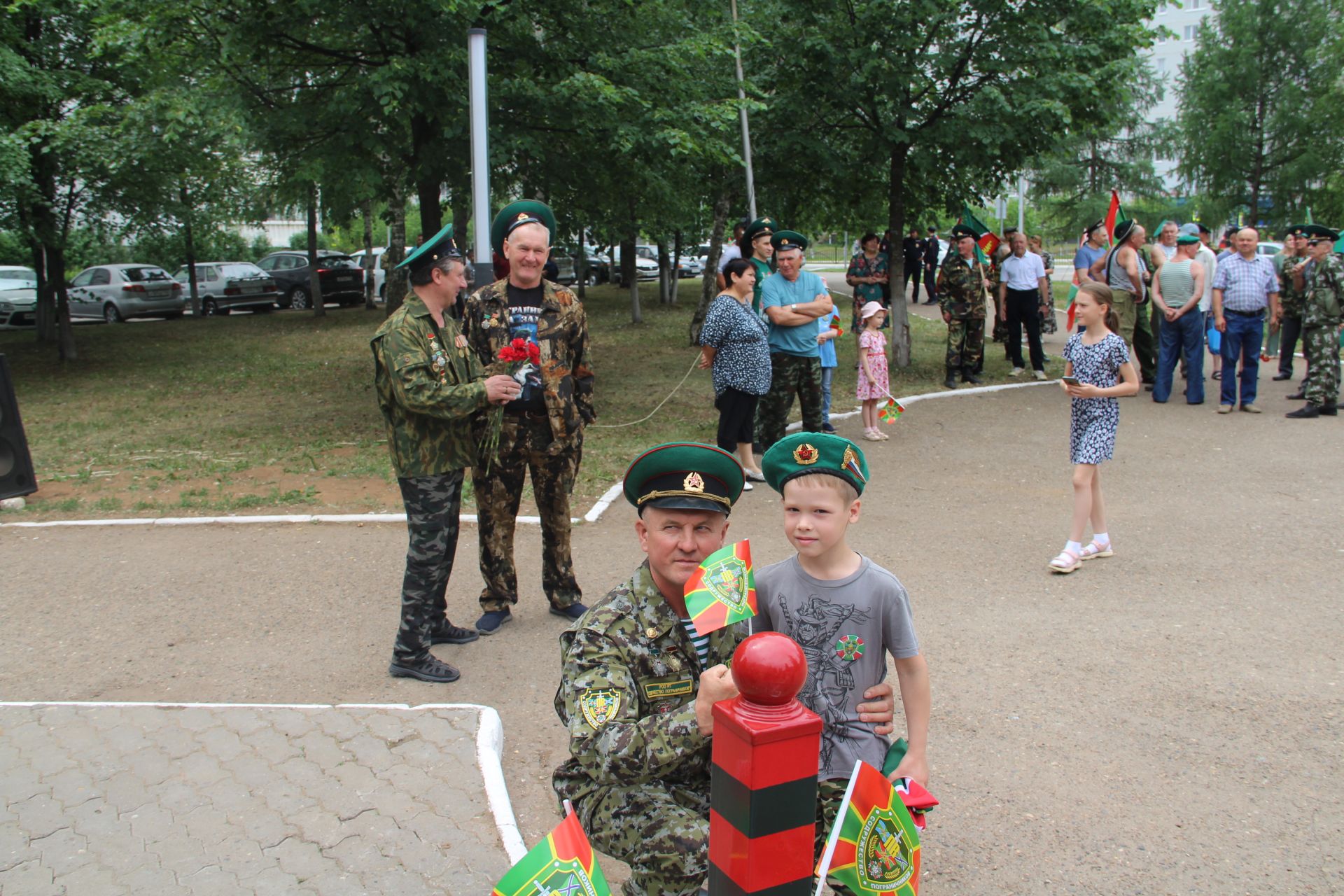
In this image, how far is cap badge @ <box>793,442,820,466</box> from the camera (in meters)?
2.95

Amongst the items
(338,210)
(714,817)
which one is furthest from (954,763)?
(338,210)

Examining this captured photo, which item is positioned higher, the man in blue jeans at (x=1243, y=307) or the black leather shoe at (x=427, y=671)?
the man in blue jeans at (x=1243, y=307)

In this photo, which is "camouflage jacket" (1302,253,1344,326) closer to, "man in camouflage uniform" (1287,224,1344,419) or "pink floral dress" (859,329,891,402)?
"man in camouflage uniform" (1287,224,1344,419)

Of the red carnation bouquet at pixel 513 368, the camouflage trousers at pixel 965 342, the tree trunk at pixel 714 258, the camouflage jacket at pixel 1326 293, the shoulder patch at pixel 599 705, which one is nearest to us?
the shoulder patch at pixel 599 705

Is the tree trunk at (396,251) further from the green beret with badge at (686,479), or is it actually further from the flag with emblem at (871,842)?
→ the flag with emblem at (871,842)

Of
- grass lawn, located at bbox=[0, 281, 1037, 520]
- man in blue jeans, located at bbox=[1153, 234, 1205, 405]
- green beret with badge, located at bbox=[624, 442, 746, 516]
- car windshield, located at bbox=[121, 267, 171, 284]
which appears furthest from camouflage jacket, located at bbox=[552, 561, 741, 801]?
car windshield, located at bbox=[121, 267, 171, 284]

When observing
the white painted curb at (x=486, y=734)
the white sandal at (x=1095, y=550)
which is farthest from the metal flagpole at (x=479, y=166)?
the white sandal at (x=1095, y=550)

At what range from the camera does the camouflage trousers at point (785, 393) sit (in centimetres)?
943

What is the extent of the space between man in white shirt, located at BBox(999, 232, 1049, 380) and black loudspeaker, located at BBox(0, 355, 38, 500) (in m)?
11.6

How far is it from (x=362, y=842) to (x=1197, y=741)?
343 cm

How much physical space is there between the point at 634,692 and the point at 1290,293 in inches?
546

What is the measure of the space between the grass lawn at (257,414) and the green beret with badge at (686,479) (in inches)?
220

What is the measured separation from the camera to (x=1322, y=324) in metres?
11.2

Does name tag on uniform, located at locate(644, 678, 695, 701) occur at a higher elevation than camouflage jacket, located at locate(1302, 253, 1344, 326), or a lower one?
lower
